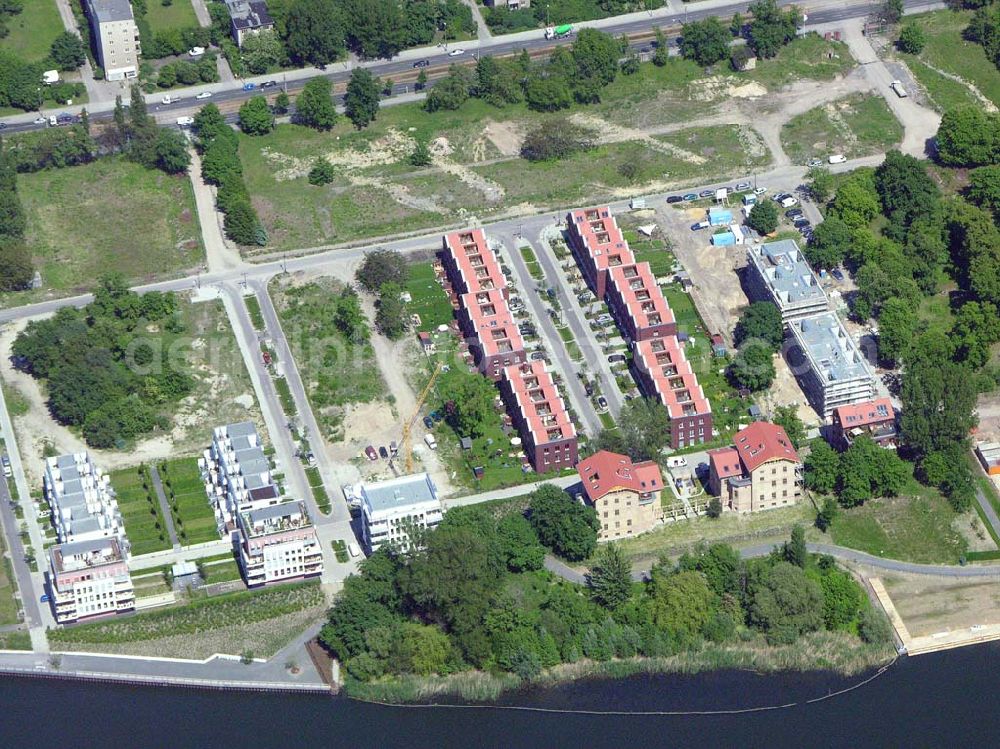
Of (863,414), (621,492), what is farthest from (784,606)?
(863,414)

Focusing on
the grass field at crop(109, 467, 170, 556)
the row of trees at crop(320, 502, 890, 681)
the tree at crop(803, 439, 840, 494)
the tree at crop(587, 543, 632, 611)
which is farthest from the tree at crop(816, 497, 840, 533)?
the grass field at crop(109, 467, 170, 556)


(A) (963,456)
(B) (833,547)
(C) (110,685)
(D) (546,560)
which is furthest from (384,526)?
(A) (963,456)

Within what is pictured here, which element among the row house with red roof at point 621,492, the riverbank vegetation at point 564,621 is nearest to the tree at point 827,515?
the riverbank vegetation at point 564,621

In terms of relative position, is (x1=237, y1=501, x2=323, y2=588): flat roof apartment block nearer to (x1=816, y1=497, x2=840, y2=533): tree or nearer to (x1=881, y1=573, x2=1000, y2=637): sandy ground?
(x1=816, y1=497, x2=840, y2=533): tree

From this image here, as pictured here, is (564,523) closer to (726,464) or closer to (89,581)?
(726,464)

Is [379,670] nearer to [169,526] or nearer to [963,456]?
[169,526]

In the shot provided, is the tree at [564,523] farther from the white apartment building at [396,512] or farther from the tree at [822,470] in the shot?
the tree at [822,470]
